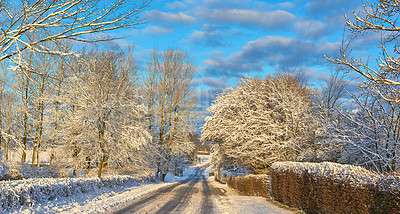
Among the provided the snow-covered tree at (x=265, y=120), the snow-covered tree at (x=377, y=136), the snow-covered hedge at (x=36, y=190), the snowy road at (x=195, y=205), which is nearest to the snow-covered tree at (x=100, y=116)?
the snow-covered hedge at (x=36, y=190)

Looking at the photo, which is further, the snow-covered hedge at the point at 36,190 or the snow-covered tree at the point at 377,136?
the snow-covered tree at the point at 377,136

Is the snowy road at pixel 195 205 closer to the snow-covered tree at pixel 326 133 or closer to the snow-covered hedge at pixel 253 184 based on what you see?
the snow-covered hedge at pixel 253 184

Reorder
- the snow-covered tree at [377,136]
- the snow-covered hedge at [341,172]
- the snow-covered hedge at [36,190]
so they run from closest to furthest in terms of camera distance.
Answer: the snow-covered hedge at [341,172]
the snow-covered hedge at [36,190]
the snow-covered tree at [377,136]

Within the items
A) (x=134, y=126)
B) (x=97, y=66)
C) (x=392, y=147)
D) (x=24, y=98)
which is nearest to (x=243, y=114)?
(x=134, y=126)

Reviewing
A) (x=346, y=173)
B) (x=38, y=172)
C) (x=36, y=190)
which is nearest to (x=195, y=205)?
(x=36, y=190)

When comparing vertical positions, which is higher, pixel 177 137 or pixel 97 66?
pixel 97 66

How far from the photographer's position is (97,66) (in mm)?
18688

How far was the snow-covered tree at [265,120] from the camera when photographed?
1664 cm

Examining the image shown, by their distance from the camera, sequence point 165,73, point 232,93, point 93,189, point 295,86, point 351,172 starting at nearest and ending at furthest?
point 351,172 < point 93,189 < point 295,86 < point 232,93 < point 165,73

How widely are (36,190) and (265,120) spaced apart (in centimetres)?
1455

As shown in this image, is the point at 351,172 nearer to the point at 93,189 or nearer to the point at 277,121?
the point at 277,121

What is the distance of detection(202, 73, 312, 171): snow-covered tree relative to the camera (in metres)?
16.6

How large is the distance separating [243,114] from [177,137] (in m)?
13.4

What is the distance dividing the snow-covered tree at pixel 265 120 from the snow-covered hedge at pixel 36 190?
10.9 metres
